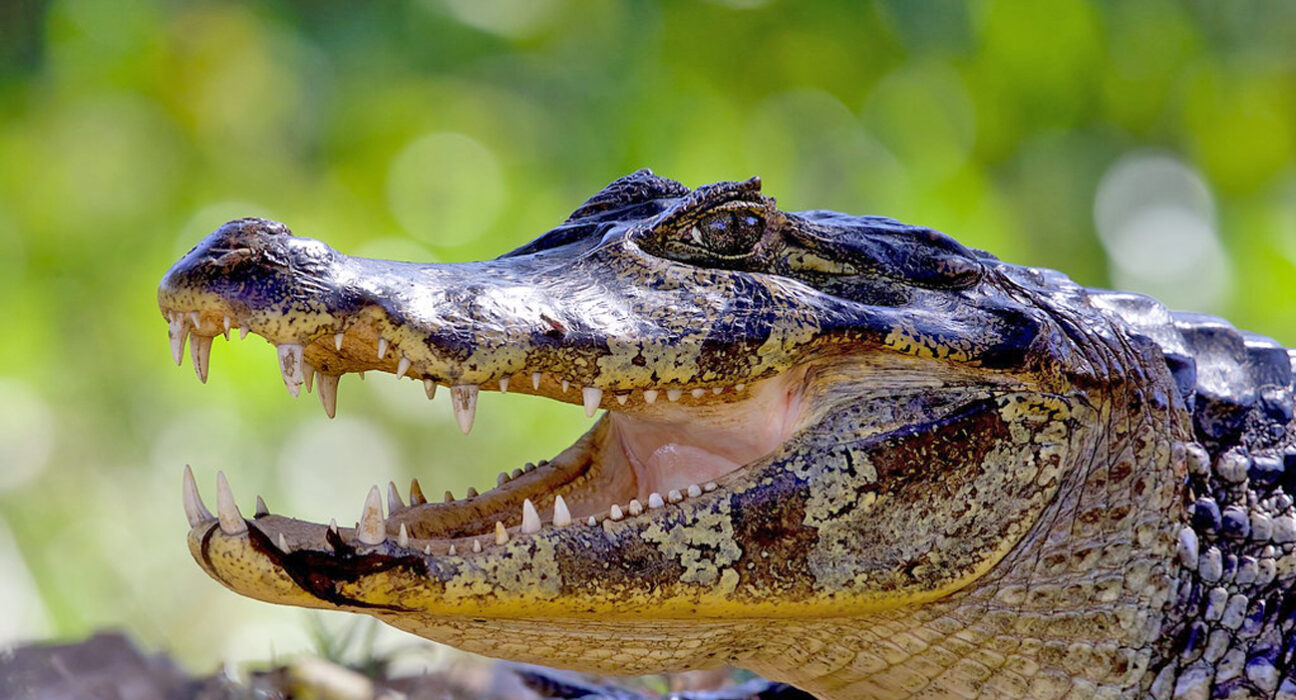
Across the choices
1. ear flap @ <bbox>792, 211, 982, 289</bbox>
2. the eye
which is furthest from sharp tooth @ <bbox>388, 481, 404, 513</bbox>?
ear flap @ <bbox>792, 211, 982, 289</bbox>

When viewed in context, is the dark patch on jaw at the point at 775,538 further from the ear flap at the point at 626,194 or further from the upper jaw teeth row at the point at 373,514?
the ear flap at the point at 626,194

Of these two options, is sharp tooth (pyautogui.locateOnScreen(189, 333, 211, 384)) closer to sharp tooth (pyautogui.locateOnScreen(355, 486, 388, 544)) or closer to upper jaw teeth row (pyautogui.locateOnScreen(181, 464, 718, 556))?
upper jaw teeth row (pyautogui.locateOnScreen(181, 464, 718, 556))

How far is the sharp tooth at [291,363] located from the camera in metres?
1.67

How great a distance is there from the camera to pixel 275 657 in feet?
8.97

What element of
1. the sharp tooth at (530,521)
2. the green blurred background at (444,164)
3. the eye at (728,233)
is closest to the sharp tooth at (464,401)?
the sharp tooth at (530,521)

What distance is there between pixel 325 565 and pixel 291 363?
0.29 m

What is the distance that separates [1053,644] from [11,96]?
6745 millimetres

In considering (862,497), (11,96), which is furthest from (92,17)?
(862,497)

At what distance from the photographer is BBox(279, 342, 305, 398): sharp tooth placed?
1.67 metres

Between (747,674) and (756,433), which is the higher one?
(756,433)

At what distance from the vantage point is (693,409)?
208 cm

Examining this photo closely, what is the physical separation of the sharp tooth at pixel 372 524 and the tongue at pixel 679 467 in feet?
2.12

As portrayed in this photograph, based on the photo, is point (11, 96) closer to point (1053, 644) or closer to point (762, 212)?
point (762, 212)

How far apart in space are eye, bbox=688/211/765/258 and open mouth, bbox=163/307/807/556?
24cm
